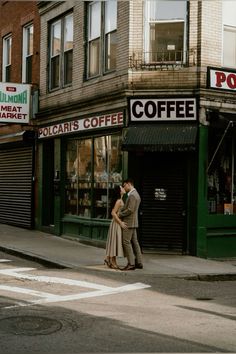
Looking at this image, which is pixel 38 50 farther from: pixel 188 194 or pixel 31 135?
pixel 188 194

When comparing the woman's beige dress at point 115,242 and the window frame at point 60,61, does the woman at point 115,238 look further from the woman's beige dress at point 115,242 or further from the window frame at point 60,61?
the window frame at point 60,61

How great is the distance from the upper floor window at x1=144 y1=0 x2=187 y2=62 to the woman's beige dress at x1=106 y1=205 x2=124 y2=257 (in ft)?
15.4

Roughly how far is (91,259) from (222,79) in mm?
5311

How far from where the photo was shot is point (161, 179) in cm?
1391

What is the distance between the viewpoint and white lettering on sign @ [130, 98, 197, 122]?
13.4 meters

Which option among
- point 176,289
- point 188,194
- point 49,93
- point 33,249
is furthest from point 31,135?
point 176,289

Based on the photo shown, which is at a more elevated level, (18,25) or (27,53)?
(18,25)

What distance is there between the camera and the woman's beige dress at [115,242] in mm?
11461

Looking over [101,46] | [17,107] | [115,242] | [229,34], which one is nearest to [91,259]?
[115,242]

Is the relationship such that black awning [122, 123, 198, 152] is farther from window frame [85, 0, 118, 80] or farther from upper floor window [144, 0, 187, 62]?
window frame [85, 0, 118, 80]

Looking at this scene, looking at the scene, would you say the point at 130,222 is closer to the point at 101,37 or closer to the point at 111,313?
the point at 111,313

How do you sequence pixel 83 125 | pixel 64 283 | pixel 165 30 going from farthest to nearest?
pixel 83 125, pixel 165 30, pixel 64 283

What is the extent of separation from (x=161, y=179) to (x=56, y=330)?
7.57m

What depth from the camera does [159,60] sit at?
13.9 meters
